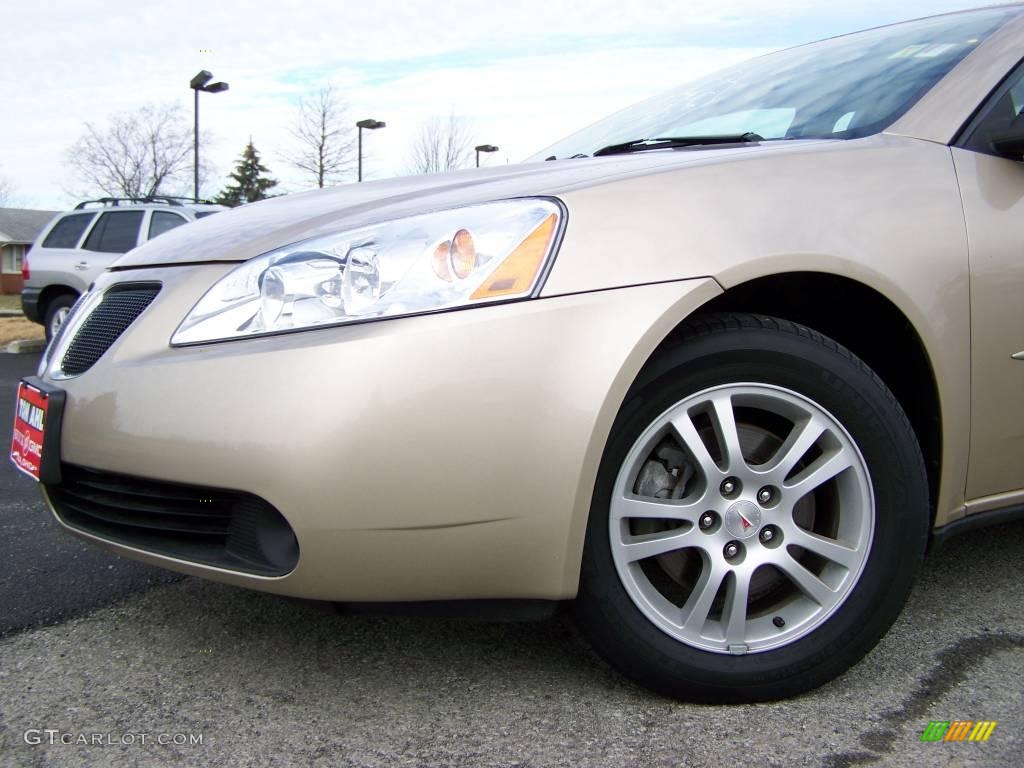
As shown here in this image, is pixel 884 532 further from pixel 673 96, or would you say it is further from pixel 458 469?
pixel 673 96

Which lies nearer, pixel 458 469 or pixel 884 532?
pixel 458 469

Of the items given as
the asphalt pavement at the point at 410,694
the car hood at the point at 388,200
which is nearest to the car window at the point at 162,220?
the asphalt pavement at the point at 410,694

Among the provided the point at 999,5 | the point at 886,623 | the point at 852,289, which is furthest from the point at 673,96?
the point at 886,623

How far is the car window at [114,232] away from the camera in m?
10.6

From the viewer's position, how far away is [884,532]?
195 cm

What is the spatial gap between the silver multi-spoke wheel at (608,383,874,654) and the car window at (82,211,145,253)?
9.81m

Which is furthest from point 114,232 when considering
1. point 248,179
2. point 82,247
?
point 248,179

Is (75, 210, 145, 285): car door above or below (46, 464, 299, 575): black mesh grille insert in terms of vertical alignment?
below

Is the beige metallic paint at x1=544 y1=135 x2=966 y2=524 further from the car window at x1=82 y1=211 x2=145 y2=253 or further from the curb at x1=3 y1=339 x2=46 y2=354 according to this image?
the curb at x1=3 y1=339 x2=46 y2=354

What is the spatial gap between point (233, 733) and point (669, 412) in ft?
3.31

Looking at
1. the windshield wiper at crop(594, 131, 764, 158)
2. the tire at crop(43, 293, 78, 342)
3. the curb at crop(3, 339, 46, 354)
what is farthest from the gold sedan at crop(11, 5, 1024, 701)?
the curb at crop(3, 339, 46, 354)

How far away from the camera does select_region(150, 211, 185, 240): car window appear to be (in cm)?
1064

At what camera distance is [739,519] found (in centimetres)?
188

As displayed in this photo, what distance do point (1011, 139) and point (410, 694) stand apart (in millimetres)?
1739
